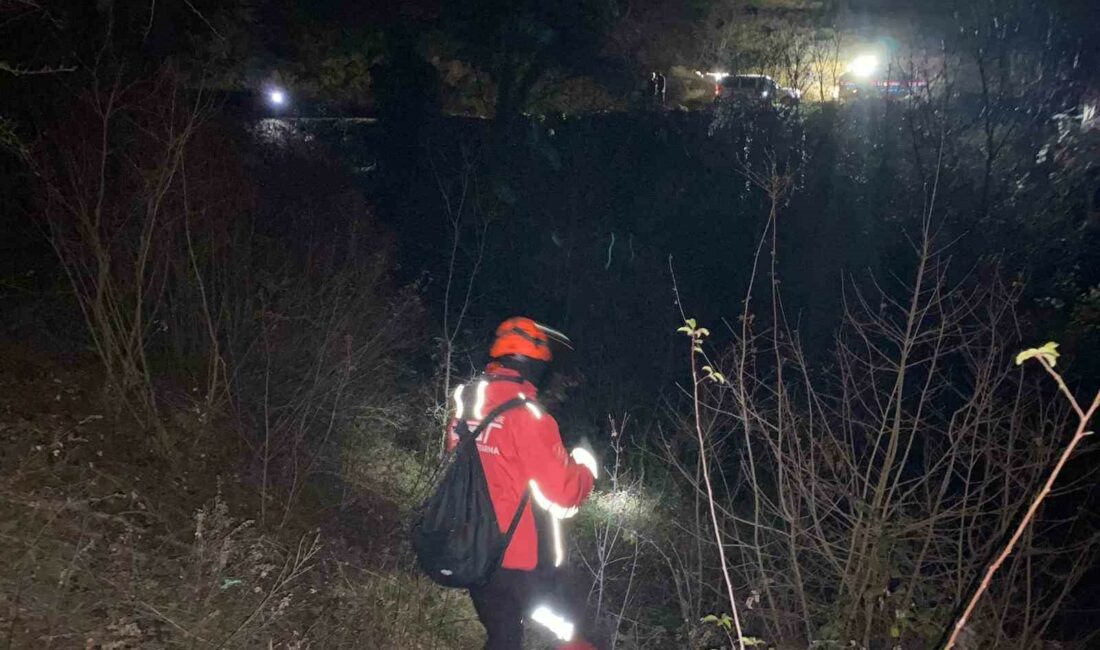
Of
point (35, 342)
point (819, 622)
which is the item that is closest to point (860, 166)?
point (819, 622)

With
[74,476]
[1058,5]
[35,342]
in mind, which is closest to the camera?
[74,476]

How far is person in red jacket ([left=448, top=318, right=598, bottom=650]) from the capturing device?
292cm

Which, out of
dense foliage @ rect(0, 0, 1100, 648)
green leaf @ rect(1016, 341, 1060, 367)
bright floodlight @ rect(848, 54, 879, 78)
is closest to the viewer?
green leaf @ rect(1016, 341, 1060, 367)

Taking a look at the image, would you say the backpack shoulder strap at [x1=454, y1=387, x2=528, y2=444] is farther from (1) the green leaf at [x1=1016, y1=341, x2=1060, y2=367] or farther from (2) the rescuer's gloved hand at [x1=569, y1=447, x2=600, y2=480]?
(1) the green leaf at [x1=1016, y1=341, x2=1060, y2=367]

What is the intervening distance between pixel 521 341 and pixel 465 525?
728mm

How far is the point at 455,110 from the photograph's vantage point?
19.9 m

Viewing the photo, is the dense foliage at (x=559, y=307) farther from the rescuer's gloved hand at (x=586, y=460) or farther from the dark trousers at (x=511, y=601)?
the dark trousers at (x=511, y=601)

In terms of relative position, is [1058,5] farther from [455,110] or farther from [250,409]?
[250,409]

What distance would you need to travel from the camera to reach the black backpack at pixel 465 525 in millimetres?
2953

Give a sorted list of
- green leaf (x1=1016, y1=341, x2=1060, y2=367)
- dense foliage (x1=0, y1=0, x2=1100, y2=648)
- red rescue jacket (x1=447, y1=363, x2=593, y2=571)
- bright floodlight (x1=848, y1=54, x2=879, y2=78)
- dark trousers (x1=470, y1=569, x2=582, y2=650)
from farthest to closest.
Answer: bright floodlight (x1=848, y1=54, x2=879, y2=78) < dense foliage (x1=0, y1=0, x2=1100, y2=648) < dark trousers (x1=470, y1=569, x2=582, y2=650) < red rescue jacket (x1=447, y1=363, x2=593, y2=571) < green leaf (x1=1016, y1=341, x2=1060, y2=367)

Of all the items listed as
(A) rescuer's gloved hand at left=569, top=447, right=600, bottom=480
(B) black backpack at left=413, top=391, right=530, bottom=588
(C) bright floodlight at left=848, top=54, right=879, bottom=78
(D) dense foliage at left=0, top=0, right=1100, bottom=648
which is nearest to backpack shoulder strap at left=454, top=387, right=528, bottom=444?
(B) black backpack at left=413, top=391, right=530, bottom=588

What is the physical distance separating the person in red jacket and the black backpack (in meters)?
0.03

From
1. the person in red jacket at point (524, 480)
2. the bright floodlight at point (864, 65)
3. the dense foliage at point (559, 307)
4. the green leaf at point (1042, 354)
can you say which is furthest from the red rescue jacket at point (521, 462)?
the bright floodlight at point (864, 65)

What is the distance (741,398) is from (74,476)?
11.5 ft
